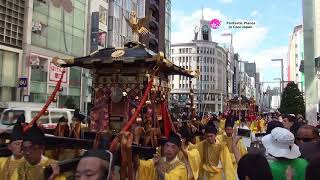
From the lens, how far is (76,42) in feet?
112

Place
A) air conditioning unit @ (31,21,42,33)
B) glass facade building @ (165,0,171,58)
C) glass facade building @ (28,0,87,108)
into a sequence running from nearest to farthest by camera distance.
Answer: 1. air conditioning unit @ (31,21,42,33)
2. glass facade building @ (28,0,87,108)
3. glass facade building @ (165,0,171,58)

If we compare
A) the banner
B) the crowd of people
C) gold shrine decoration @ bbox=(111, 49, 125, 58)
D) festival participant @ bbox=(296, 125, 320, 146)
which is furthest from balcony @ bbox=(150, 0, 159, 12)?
festival participant @ bbox=(296, 125, 320, 146)

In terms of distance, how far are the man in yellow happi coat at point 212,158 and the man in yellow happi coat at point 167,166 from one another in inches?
87.2

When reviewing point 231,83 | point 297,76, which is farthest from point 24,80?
point 231,83

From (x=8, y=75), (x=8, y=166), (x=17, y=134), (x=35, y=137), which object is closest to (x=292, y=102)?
(x=8, y=75)

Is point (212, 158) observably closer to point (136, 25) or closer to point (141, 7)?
point (136, 25)

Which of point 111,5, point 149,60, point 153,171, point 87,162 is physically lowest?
point 153,171

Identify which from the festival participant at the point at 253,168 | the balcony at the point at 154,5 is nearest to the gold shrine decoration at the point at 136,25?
the festival participant at the point at 253,168

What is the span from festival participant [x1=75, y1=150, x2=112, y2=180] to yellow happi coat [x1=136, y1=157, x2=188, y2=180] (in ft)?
7.84

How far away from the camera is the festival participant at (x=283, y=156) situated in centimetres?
375

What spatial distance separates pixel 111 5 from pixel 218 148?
35555mm

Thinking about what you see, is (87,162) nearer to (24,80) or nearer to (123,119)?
(123,119)

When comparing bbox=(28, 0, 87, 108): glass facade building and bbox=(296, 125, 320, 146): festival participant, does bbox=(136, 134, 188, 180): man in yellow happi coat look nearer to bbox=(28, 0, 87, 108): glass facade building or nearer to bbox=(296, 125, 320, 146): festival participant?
bbox=(296, 125, 320, 146): festival participant

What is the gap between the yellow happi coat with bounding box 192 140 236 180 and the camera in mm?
7773
